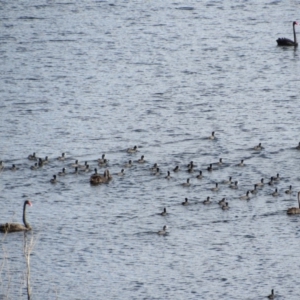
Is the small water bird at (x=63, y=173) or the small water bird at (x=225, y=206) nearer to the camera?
the small water bird at (x=225, y=206)

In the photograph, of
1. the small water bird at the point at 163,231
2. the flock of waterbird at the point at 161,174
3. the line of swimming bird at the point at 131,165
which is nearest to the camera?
the small water bird at the point at 163,231

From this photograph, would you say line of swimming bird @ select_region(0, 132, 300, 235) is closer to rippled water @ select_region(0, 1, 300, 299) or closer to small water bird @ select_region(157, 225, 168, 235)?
small water bird @ select_region(157, 225, 168, 235)

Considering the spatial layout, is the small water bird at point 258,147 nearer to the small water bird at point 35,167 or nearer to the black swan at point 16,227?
the small water bird at point 35,167

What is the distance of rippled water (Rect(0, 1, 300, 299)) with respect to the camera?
114ft

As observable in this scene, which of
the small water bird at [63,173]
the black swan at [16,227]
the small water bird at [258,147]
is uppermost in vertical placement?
the small water bird at [258,147]

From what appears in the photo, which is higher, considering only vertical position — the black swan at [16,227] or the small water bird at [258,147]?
the small water bird at [258,147]

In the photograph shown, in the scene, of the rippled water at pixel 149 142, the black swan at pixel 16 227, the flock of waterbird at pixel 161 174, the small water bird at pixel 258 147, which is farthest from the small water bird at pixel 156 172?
the black swan at pixel 16 227

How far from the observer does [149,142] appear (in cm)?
4797

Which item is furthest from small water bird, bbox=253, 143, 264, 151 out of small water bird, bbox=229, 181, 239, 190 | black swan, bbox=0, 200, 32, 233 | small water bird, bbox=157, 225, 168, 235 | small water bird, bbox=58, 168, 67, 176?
black swan, bbox=0, 200, 32, 233

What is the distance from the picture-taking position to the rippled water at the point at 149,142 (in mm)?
34844

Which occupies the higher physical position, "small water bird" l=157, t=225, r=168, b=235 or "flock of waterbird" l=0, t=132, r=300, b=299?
"flock of waterbird" l=0, t=132, r=300, b=299

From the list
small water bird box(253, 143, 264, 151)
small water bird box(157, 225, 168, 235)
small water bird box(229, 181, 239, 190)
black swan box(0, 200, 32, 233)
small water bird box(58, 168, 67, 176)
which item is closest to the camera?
black swan box(0, 200, 32, 233)

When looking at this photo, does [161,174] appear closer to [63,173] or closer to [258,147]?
[63,173]

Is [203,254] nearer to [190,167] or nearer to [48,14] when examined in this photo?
[190,167]
